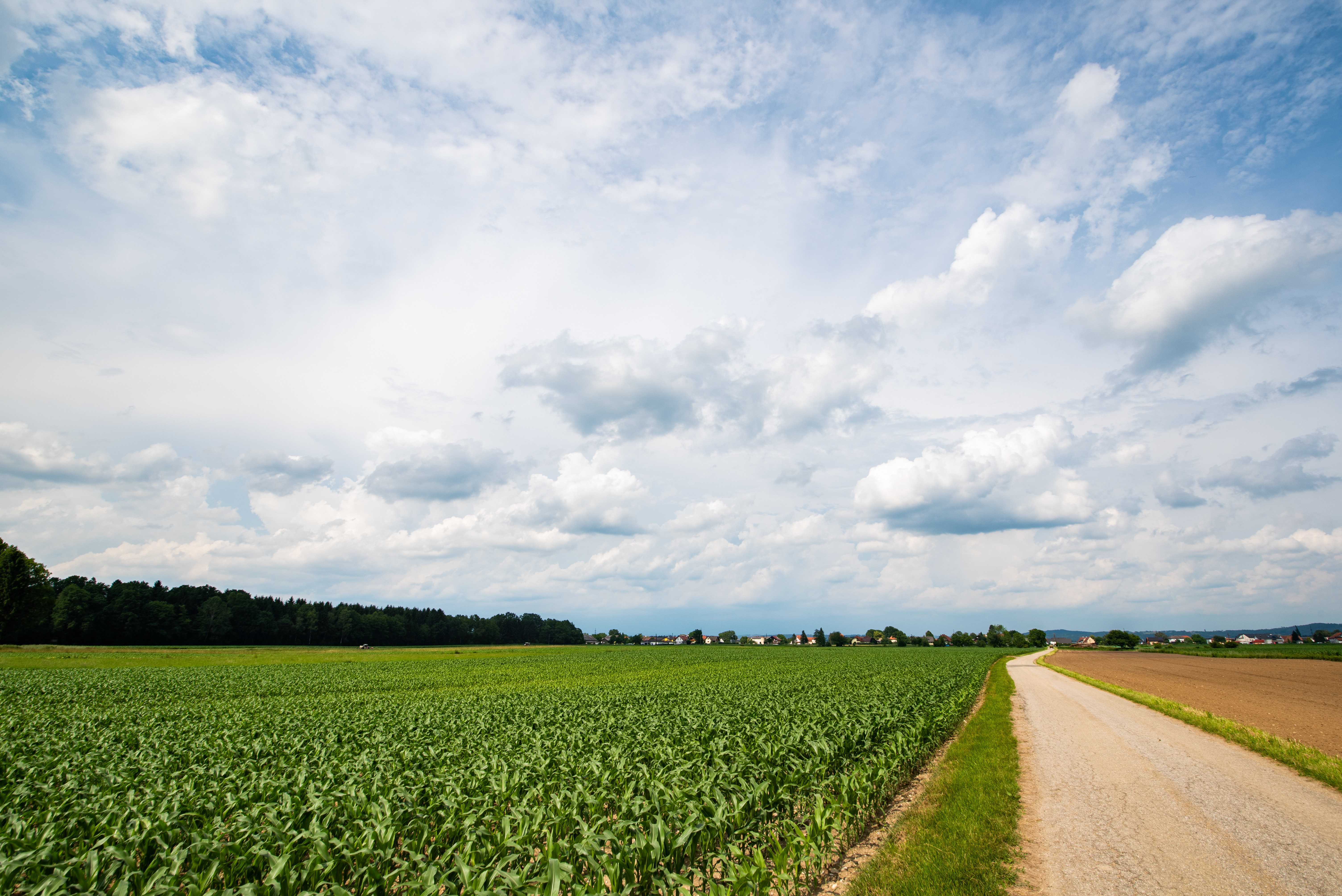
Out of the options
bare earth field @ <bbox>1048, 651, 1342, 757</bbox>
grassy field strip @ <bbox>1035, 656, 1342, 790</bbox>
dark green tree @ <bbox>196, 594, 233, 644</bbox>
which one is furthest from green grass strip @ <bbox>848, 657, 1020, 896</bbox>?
dark green tree @ <bbox>196, 594, 233, 644</bbox>

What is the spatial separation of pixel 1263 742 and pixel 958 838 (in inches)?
545

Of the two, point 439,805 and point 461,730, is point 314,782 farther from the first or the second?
point 461,730

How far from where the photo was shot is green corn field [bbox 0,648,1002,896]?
6320 mm

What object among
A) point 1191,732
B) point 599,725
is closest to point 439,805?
point 599,725

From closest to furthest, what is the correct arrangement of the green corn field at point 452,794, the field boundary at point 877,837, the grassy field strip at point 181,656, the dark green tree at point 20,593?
the green corn field at point 452,794, the field boundary at point 877,837, the grassy field strip at point 181,656, the dark green tree at point 20,593

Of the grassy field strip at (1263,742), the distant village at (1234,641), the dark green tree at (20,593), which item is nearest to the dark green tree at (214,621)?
the dark green tree at (20,593)

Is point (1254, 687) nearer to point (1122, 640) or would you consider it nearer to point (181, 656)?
point (181, 656)

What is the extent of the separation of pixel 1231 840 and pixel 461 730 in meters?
17.0

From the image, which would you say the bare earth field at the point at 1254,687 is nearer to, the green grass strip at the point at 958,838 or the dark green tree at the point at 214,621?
the green grass strip at the point at 958,838

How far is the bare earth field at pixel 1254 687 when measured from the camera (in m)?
19.8

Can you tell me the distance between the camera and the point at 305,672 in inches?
1753

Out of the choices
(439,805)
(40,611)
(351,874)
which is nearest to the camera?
(351,874)

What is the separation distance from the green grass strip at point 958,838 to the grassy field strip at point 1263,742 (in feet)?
19.3

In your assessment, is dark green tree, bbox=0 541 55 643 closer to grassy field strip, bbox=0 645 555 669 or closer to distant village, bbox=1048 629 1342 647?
grassy field strip, bbox=0 645 555 669
